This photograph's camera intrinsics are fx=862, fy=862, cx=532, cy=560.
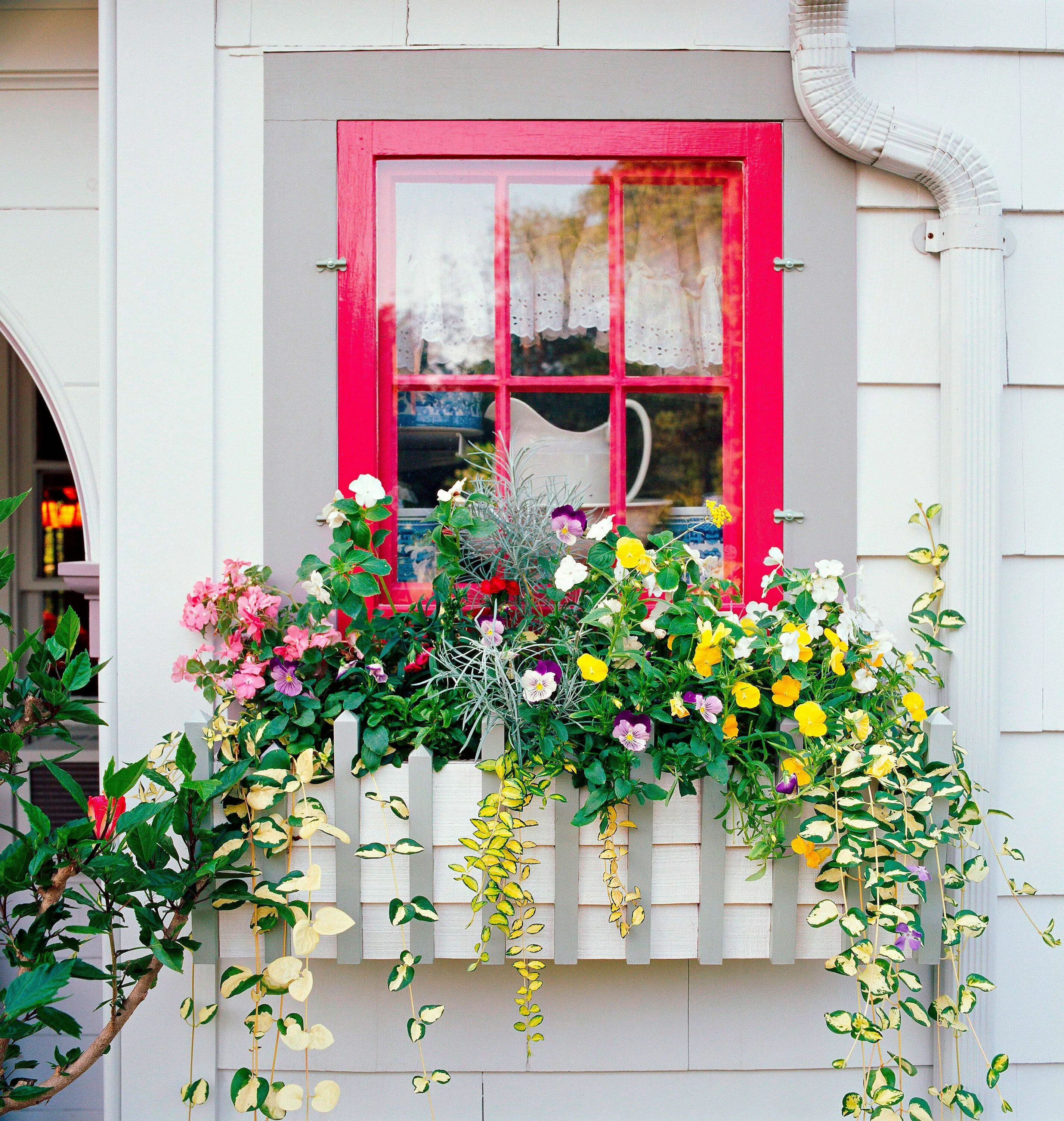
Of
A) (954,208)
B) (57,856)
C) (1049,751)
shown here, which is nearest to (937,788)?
(1049,751)

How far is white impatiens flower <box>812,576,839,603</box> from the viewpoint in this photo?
1.46 m

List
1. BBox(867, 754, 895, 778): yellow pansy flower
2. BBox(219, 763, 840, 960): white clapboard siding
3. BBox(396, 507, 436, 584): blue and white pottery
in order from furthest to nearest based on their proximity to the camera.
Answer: BBox(396, 507, 436, 584): blue and white pottery < BBox(219, 763, 840, 960): white clapboard siding < BBox(867, 754, 895, 778): yellow pansy flower

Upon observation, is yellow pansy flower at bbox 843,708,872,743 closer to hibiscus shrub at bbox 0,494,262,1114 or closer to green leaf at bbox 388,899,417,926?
green leaf at bbox 388,899,417,926

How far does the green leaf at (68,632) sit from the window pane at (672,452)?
99 centimetres

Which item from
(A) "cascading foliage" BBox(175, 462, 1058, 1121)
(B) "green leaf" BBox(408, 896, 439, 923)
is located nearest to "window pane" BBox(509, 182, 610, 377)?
(A) "cascading foliage" BBox(175, 462, 1058, 1121)

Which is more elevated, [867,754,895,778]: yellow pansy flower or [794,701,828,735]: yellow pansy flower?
[794,701,828,735]: yellow pansy flower

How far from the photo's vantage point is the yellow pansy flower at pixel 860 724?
4.35ft

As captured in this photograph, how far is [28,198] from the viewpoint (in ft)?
6.33

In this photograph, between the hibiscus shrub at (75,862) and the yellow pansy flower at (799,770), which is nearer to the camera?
the hibiscus shrub at (75,862)

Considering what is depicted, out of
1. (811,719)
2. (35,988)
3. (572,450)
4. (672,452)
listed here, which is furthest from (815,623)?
(35,988)

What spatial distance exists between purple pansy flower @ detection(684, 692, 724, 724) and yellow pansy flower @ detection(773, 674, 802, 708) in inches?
3.9

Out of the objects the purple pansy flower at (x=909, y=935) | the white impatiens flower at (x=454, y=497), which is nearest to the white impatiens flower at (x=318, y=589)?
the white impatiens flower at (x=454, y=497)

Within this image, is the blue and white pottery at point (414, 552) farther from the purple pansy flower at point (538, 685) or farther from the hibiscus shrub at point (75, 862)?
the hibiscus shrub at point (75, 862)

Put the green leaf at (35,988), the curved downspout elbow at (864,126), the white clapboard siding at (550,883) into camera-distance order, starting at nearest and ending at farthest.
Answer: the green leaf at (35,988), the white clapboard siding at (550,883), the curved downspout elbow at (864,126)
